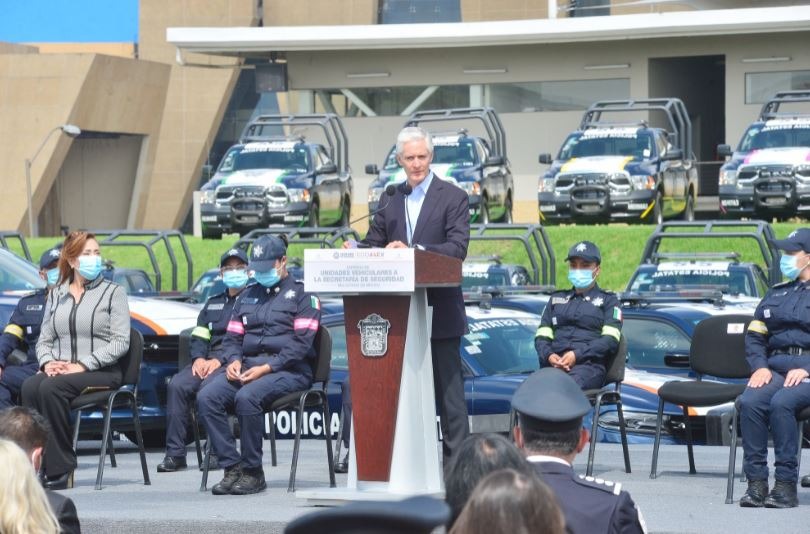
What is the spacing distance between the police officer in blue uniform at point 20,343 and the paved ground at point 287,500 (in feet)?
2.28

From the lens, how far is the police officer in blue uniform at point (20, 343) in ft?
33.0

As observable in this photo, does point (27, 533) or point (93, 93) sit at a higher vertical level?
point (93, 93)

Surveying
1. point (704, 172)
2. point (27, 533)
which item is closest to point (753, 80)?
point (704, 172)

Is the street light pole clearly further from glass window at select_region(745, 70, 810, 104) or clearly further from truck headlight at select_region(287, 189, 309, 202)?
glass window at select_region(745, 70, 810, 104)

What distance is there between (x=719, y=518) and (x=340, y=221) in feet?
74.6

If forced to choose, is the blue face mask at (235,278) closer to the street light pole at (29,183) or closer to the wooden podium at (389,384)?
the wooden podium at (389,384)

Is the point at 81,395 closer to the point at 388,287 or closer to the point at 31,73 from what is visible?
the point at 388,287

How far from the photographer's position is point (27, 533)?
386 centimetres

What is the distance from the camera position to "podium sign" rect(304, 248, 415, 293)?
6859 mm

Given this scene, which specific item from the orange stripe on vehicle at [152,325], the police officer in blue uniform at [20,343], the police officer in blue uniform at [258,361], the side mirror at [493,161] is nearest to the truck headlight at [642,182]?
the side mirror at [493,161]

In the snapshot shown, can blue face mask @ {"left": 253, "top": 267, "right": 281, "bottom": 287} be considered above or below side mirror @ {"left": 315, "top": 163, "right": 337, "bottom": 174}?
below

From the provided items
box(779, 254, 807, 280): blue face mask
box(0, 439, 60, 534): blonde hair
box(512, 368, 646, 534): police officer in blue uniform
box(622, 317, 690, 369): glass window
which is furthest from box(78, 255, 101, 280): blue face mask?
box(512, 368, 646, 534): police officer in blue uniform

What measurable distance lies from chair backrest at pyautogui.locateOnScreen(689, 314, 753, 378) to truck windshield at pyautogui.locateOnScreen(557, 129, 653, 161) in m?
17.5

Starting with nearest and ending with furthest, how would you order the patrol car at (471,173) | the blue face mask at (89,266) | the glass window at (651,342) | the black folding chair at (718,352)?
the blue face mask at (89,266)
the black folding chair at (718,352)
the glass window at (651,342)
the patrol car at (471,173)
